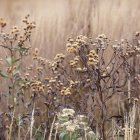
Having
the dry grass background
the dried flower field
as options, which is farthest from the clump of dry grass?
the dry grass background

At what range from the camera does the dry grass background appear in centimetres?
480

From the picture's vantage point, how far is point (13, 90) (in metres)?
3.82

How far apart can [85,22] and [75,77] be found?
0.74 m

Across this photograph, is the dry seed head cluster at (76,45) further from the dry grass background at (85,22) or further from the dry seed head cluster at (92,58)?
the dry grass background at (85,22)

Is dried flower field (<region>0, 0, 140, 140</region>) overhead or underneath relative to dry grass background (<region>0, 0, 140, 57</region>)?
underneath

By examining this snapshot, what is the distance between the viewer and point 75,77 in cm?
429

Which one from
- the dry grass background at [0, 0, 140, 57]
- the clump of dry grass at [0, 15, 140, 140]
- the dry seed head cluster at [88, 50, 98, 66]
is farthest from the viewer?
the dry grass background at [0, 0, 140, 57]

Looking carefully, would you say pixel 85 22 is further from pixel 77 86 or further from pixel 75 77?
pixel 77 86

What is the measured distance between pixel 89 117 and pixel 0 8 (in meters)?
2.56

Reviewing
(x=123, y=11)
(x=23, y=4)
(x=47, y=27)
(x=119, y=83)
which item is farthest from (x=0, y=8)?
(x=119, y=83)

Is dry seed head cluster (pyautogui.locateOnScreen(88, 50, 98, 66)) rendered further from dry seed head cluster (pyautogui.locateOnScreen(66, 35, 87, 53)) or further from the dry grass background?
the dry grass background

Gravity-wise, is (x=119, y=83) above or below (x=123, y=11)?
below

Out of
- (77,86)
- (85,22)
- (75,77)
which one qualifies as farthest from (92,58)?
(85,22)

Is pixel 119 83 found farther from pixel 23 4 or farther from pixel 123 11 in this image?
pixel 23 4
